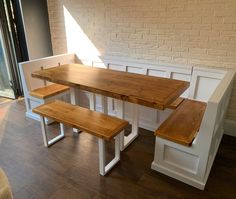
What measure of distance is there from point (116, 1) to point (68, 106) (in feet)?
4.92

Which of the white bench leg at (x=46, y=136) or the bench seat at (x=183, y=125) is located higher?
the bench seat at (x=183, y=125)

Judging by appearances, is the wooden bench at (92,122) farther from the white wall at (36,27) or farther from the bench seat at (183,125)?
the white wall at (36,27)

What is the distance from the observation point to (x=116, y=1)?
8.56 ft

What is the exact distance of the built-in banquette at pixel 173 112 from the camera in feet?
5.14

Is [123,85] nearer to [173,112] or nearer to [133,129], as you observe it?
[173,112]

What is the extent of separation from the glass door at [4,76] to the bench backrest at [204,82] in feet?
9.59

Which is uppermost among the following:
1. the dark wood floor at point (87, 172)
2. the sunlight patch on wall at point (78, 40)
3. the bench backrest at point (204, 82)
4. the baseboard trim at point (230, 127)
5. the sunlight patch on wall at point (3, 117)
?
the sunlight patch on wall at point (78, 40)

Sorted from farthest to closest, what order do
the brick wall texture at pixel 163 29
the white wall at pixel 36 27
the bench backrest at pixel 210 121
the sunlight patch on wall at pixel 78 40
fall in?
1. the white wall at pixel 36 27
2. the sunlight patch on wall at pixel 78 40
3. the brick wall texture at pixel 163 29
4. the bench backrest at pixel 210 121

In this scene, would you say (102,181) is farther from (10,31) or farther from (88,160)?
(10,31)

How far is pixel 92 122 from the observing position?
1820 millimetres

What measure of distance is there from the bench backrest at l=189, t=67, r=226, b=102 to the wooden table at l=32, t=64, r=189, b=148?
48cm

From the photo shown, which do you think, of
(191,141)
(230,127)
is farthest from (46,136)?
(230,127)

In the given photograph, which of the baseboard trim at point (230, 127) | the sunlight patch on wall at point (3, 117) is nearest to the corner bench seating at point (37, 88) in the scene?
the sunlight patch on wall at point (3, 117)

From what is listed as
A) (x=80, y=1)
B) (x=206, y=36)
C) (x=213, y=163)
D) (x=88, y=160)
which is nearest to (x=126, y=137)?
(x=88, y=160)
